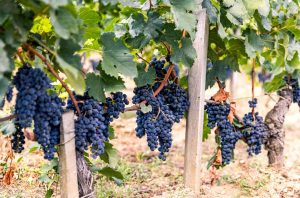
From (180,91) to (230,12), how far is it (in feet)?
2.32

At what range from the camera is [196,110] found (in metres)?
4.05

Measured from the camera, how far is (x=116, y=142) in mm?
6836

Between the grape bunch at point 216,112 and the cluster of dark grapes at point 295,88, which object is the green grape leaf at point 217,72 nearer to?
the grape bunch at point 216,112

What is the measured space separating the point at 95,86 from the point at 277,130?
2273 millimetres

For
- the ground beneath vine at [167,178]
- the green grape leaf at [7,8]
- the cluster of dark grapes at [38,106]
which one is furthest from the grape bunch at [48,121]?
the ground beneath vine at [167,178]

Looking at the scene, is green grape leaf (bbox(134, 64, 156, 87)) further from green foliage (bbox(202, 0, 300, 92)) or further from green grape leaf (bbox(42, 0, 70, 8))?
green grape leaf (bbox(42, 0, 70, 8))

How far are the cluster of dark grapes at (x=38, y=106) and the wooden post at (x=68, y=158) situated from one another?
0.15 ft

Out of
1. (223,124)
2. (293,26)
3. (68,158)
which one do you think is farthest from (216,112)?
(68,158)

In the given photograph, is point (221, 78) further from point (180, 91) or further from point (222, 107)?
point (180, 91)

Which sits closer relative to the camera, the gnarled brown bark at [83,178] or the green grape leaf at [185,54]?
the gnarled brown bark at [83,178]

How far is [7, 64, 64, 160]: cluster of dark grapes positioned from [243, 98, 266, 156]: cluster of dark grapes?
2.01 metres

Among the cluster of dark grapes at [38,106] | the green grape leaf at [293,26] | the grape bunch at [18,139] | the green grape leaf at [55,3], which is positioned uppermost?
the green grape leaf at [293,26]

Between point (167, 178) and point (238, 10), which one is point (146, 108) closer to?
point (238, 10)

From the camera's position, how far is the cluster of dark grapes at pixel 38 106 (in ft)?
9.52
